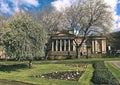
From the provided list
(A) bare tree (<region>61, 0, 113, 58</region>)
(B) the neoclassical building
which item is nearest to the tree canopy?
(A) bare tree (<region>61, 0, 113, 58</region>)

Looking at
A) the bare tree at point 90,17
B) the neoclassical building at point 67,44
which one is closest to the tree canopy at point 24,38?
the bare tree at point 90,17

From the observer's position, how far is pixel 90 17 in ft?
203

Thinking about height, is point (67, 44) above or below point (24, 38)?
above

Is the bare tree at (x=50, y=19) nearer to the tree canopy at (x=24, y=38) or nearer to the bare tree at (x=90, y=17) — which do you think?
the bare tree at (x=90, y=17)

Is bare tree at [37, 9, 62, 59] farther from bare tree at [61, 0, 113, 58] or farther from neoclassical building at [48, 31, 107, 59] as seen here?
neoclassical building at [48, 31, 107, 59]

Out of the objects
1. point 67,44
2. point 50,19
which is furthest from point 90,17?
point 67,44

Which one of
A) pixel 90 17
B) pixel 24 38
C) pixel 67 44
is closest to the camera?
pixel 24 38

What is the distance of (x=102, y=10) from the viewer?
61219 millimetres

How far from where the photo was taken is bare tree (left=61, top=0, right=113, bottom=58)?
6091 cm

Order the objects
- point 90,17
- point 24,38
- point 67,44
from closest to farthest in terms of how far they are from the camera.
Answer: point 24,38, point 90,17, point 67,44

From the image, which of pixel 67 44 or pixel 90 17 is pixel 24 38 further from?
pixel 67 44

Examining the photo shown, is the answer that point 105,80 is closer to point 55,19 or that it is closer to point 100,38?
point 55,19

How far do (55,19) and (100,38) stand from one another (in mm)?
25574

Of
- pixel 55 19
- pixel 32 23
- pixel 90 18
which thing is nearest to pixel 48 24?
pixel 55 19
